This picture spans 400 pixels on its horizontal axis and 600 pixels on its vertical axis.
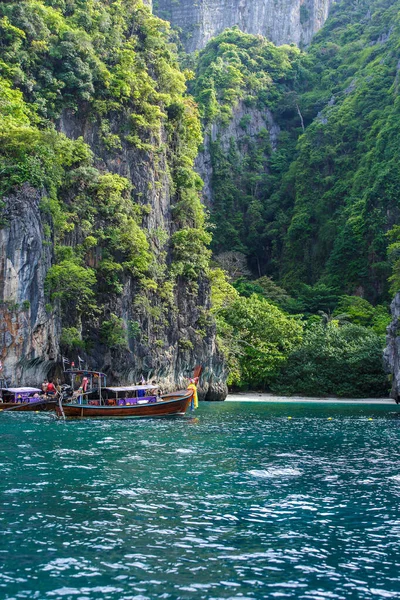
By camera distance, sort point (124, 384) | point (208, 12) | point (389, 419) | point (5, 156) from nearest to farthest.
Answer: point (389, 419) → point (5, 156) → point (124, 384) → point (208, 12)

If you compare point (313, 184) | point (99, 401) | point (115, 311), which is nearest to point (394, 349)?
point (115, 311)

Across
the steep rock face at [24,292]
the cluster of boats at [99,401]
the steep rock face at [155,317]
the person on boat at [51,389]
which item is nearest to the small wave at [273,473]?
the cluster of boats at [99,401]

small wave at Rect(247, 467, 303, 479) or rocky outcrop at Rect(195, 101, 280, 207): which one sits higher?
rocky outcrop at Rect(195, 101, 280, 207)

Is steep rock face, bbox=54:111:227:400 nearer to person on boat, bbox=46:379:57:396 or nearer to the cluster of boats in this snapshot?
person on boat, bbox=46:379:57:396

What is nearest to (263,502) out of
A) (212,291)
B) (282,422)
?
(282,422)

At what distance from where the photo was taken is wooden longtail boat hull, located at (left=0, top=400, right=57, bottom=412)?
34.8 metres

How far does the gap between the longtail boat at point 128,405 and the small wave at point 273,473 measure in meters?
15.5

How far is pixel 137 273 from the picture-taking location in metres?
44.9

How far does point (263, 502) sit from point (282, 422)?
57.9ft

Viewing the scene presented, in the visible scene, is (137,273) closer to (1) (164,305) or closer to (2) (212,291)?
(1) (164,305)

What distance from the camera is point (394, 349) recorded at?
145 ft

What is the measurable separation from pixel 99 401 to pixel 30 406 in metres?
3.93

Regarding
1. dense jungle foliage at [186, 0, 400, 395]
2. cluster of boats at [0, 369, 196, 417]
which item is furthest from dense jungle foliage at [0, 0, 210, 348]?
dense jungle foliage at [186, 0, 400, 395]

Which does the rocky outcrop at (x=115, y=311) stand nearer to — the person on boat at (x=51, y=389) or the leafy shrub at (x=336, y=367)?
the person on boat at (x=51, y=389)
